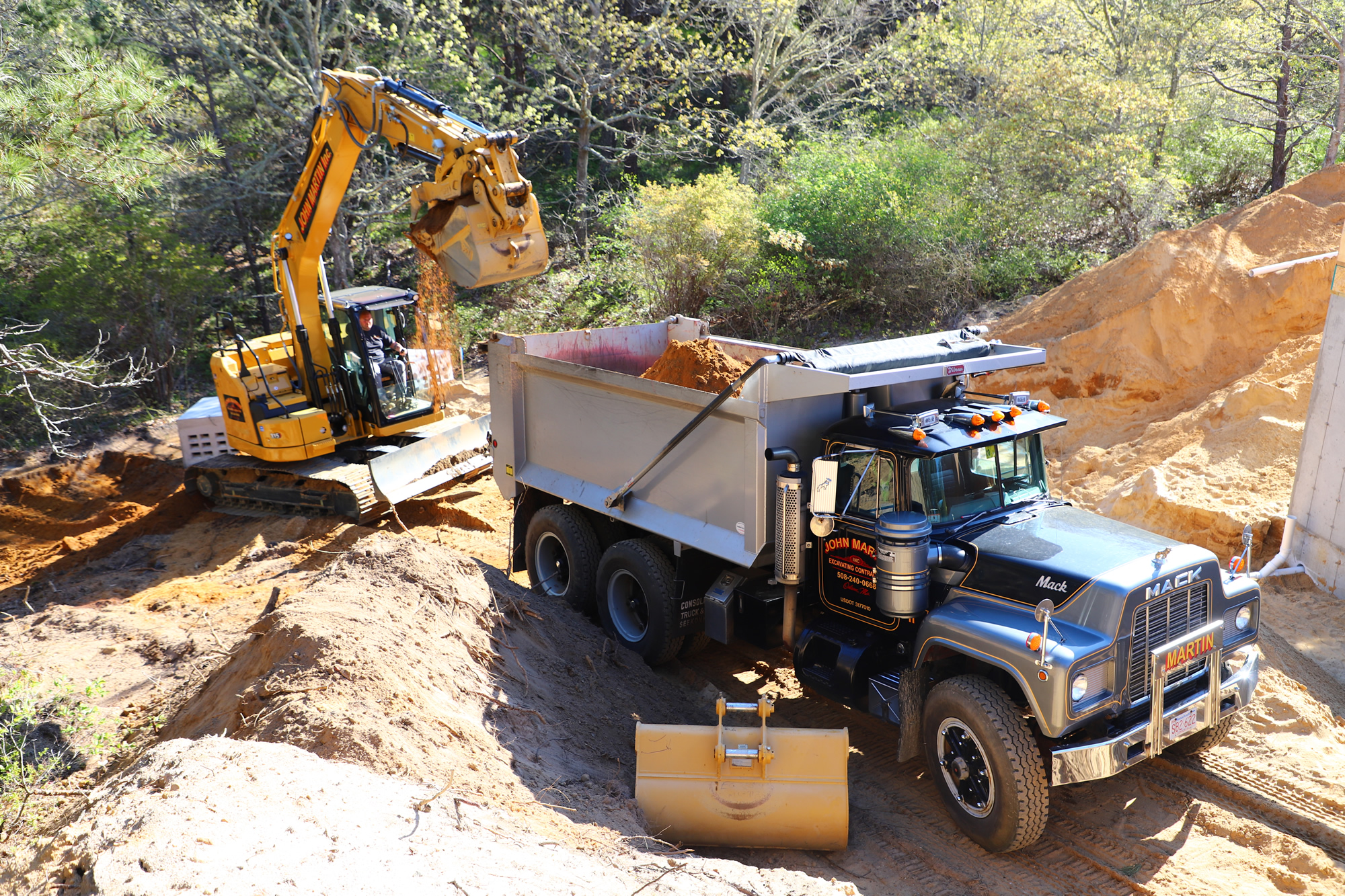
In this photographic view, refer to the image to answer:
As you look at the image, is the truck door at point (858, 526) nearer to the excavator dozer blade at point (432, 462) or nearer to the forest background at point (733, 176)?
the excavator dozer blade at point (432, 462)

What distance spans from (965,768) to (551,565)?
4.69 meters

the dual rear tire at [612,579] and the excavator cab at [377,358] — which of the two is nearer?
the dual rear tire at [612,579]

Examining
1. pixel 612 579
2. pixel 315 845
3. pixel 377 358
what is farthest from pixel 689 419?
pixel 377 358

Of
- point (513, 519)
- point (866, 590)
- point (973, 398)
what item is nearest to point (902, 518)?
point (866, 590)

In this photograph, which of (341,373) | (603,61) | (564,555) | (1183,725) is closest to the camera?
(1183,725)

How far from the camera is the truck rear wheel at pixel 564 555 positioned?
8547mm

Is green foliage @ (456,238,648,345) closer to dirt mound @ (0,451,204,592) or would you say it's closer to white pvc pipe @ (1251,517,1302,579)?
dirt mound @ (0,451,204,592)

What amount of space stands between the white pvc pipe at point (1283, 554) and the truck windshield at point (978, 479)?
143 inches

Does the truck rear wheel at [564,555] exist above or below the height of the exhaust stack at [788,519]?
below

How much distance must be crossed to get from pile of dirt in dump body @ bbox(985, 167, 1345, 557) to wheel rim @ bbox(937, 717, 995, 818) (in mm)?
5108

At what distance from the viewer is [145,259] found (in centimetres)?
1608

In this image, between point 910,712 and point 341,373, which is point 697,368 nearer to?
point 910,712

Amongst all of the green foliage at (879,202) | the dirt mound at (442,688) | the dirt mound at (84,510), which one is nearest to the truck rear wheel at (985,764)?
the dirt mound at (442,688)

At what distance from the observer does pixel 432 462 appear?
12031 millimetres
